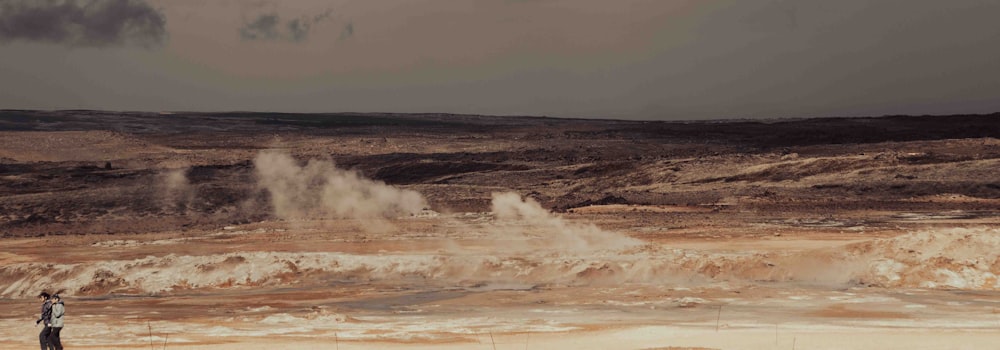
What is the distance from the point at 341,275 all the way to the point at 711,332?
1465 cm

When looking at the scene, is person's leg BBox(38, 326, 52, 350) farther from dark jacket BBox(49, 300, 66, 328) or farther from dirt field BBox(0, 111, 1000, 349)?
dirt field BBox(0, 111, 1000, 349)

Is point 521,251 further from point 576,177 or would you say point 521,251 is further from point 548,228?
point 576,177

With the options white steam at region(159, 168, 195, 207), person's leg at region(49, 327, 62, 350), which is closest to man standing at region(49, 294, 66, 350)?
person's leg at region(49, 327, 62, 350)

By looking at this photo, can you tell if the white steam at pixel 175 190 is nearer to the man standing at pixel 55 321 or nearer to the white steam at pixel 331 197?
the white steam at pixel 331 197

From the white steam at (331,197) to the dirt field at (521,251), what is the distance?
8.4 inches

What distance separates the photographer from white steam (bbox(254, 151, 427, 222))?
176ft

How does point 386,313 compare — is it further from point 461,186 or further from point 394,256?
point 461,186

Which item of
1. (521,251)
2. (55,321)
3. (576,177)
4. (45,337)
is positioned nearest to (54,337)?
(45,337)

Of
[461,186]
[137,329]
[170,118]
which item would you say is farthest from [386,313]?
[170,118]

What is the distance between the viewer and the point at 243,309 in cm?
2598

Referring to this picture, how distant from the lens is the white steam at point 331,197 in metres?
53.6

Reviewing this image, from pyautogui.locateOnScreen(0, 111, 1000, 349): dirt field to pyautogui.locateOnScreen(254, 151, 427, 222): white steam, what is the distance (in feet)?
0.70

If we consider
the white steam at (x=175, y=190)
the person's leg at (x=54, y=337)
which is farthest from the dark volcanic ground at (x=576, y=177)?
the person's leg at (x=54, y=337)

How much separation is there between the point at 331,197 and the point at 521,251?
23.0 meters
